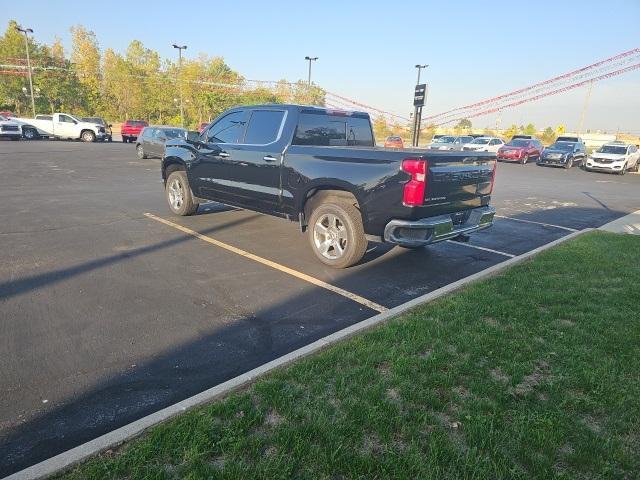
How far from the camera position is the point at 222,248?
6141 mm

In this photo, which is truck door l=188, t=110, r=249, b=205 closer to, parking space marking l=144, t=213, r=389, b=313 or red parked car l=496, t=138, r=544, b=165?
parking space marking l=144, t=213, r=389, b=313

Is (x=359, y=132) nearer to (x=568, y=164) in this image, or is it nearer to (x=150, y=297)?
(x=150, y=297)

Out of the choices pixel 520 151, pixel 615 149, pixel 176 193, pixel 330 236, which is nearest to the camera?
pixel 330 236

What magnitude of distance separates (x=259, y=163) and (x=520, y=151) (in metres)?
26.8

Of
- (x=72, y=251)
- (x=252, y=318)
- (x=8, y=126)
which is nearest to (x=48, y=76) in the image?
(x=8, y=126)

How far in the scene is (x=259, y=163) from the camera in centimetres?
602

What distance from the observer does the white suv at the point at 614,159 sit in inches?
915

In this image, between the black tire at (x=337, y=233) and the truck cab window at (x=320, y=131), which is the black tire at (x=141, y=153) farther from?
the black tire at (x=337, y=233)

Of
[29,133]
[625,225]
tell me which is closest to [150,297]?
[625,225]

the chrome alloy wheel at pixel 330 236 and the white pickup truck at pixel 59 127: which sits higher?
the white pickup truck at pixel 59 127

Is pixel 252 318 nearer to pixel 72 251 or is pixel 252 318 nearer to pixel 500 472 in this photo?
pixel 500 472

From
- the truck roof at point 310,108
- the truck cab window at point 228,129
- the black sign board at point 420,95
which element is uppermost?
the black sign board at point 420,95

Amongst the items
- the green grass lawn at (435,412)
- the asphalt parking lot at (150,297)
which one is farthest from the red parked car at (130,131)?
the green grass lawn at (435,412)

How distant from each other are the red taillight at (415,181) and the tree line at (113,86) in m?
43.6
